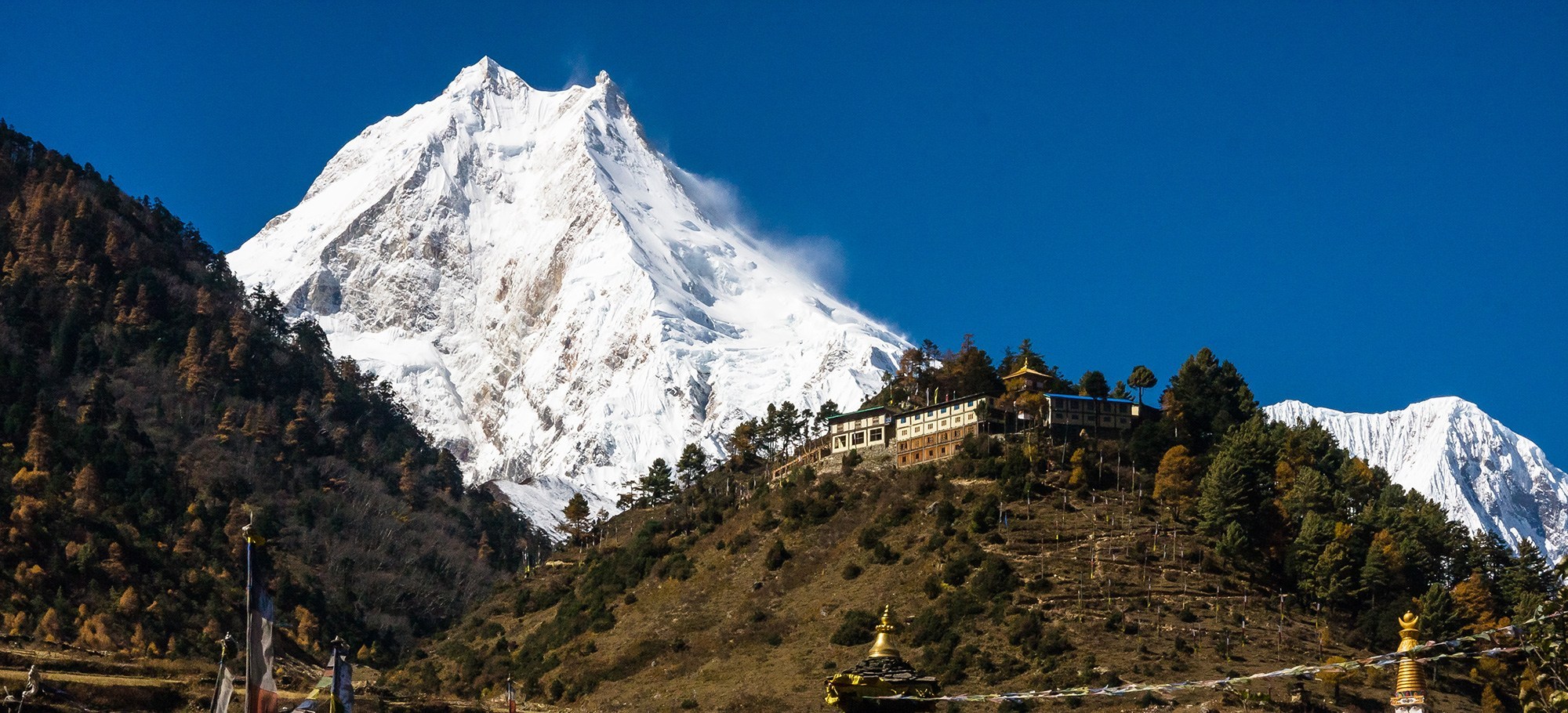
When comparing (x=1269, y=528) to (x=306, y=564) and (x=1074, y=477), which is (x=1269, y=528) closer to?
(x=1074, y=477)

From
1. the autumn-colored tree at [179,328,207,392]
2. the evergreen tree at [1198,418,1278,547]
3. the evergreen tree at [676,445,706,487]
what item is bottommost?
the evergreen tree at [1198,418,1278,547]

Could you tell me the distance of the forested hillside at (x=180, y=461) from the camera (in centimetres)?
8862

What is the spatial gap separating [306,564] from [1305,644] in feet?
221

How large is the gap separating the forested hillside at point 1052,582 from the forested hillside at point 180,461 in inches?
570

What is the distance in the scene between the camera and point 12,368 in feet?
365

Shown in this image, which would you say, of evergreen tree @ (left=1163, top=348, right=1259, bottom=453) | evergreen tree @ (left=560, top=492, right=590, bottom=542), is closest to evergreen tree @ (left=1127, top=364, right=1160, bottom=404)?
evergreen tree @ (left=1163, top=348, right=1259, bottom=453)

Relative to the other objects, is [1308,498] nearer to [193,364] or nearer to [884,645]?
[884,645]

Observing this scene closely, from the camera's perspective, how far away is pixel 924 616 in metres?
72.2

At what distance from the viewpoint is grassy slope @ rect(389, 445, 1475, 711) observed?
216 ft

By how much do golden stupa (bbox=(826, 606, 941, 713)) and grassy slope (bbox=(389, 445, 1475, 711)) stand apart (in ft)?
136

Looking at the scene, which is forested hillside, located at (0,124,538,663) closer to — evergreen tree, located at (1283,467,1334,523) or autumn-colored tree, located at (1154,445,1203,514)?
autumn-colored tree, located at (1154,445,1203,514)

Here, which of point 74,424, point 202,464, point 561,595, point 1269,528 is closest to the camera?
point 1269,528

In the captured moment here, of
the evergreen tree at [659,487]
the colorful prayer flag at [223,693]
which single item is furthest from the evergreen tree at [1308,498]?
the colorful prayer flag at [223,693]

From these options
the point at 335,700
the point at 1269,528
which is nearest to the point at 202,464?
the point at 1269,528
